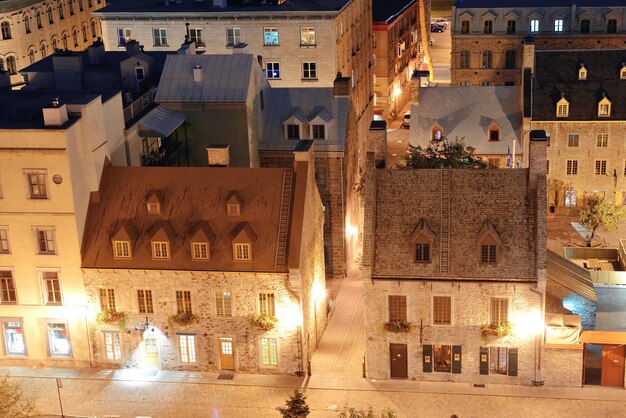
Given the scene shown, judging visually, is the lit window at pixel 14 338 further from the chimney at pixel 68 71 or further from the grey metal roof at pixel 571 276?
the grey metal roof at pixel 571 276

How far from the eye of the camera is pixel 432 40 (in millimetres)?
179500

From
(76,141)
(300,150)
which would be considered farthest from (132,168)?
(300,150)

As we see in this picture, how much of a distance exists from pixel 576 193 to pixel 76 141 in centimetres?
4821

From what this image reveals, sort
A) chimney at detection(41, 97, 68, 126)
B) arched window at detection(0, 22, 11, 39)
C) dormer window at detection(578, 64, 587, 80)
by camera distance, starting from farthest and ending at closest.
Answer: arched window at detection(0, 22, 11, 39) → dormer window at detection(578, 64, 587, 80) → chimney at detection(41, 97, 68, 126)

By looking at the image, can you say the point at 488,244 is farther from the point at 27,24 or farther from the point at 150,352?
the point at 27,24

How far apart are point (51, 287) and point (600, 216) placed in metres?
44.1

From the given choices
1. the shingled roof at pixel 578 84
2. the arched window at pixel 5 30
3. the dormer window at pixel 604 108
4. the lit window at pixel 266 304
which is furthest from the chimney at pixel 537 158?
the arched window at pixel 5 30

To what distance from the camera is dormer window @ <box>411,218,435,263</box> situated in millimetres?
59594

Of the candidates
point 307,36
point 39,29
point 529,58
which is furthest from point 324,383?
point 39,29

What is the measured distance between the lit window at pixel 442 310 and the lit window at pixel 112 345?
19994 millimetres

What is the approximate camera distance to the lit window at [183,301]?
62.6 m

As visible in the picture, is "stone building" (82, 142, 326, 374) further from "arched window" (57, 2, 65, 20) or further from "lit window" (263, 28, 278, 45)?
"arched window" (57, 2, 65, 20)

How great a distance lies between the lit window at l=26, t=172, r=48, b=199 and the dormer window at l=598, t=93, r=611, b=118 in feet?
163

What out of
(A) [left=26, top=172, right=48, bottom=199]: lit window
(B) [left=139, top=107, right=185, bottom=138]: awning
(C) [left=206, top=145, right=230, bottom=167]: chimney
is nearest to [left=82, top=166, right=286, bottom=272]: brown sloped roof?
(C) [left=206, top=145, right=230, bottom=167]: chimney
